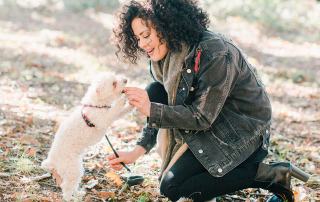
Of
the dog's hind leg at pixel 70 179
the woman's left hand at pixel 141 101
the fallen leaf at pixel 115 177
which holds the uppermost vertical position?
the woman's left hand at pixel 141 101

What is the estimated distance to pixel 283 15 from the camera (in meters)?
11.5

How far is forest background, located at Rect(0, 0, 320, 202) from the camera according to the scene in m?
2.97

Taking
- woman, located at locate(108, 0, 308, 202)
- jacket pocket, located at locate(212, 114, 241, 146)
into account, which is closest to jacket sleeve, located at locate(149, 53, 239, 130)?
woman, located at locate(108, 0, 308, 202)

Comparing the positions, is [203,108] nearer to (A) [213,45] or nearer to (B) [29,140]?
(A) [213,45]

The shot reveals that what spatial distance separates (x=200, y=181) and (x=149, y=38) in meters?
1.23

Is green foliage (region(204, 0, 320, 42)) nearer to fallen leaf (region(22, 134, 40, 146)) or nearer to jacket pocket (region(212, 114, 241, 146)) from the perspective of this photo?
fallen leaf (region(22, 134, 40, 146))

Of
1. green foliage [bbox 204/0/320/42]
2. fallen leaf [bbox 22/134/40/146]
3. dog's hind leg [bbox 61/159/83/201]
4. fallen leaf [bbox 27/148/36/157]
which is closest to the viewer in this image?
dog's hind leg [bbox 61/159/83/201]

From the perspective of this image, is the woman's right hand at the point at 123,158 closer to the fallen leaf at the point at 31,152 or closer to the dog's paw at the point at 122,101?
the dog's paw at the point at 122,101

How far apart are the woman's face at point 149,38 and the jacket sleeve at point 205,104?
1.43 ft

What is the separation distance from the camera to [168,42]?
8.41ft

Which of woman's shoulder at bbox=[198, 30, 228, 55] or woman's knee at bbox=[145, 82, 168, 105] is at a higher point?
woman's shoulder at bbox=[198, 30, 228, 55]

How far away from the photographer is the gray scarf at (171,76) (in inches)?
101

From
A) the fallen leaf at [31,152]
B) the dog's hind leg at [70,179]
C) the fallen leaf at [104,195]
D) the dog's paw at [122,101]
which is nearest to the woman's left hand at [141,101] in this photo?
the dog's paw at [122,101]

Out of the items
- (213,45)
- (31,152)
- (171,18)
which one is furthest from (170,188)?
(31,152)
